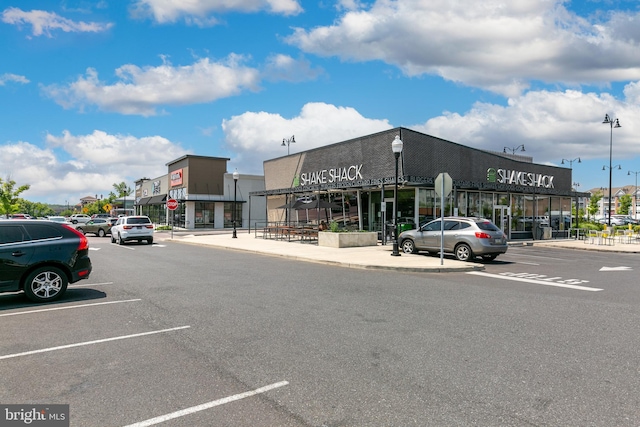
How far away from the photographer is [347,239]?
2061 centimetres

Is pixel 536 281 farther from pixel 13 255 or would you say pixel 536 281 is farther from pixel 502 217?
pixel 502 217

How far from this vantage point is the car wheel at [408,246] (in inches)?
694

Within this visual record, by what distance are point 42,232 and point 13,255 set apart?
2.40 ft

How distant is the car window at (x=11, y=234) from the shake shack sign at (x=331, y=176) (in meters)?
19.9

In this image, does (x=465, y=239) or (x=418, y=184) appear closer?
(x=465, y=239)

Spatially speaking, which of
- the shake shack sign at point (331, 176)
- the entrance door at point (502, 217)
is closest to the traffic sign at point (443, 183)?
the shake shack sign at point (331, 176)

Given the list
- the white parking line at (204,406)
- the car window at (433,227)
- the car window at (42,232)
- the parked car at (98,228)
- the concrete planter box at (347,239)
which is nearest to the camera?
the white parking line at (204,406)

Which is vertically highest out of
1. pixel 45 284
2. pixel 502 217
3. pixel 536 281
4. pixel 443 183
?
pixel 443 183

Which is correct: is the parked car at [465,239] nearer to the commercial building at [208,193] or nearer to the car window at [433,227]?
the car window at [433,227]

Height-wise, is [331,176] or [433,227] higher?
[331,176]

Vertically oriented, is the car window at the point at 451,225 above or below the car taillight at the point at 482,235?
above

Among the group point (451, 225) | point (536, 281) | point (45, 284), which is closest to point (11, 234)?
point (45, 284)

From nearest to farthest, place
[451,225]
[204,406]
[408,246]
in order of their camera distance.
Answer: [204,406] → [451,225] → [408,246]

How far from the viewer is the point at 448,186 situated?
13.9 metres
